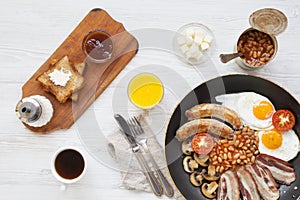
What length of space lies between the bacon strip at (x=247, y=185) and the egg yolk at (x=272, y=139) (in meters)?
0.19

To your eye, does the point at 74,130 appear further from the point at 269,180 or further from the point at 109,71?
the point at 269,180

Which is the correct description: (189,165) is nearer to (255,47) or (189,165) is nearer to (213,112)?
(213,112)

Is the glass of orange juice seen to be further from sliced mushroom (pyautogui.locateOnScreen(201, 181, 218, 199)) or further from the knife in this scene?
sliced mushroom (pyautogui.locateOnScreen(201, 181, 218, 199))

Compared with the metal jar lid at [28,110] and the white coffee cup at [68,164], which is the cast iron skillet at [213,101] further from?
the metal jar lid at [28,110]

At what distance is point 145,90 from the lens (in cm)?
274

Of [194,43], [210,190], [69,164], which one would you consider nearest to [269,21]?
[194,43]

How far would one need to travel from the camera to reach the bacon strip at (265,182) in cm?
261

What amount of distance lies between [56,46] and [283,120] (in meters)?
1.32

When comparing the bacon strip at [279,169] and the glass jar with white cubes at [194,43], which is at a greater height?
the glass jar with white cubes at [194,43]

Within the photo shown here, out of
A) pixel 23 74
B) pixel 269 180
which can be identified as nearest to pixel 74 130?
pixel 23 74

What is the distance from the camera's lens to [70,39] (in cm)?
281

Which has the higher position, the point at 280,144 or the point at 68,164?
the point at 280,144

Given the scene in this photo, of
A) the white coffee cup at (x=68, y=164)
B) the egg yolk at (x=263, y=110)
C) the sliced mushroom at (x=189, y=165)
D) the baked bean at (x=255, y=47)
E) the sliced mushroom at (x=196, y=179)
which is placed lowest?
the white coffee cup at (x=68, y=164)

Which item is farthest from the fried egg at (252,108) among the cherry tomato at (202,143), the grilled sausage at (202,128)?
the cherry tomato at (202,143)
